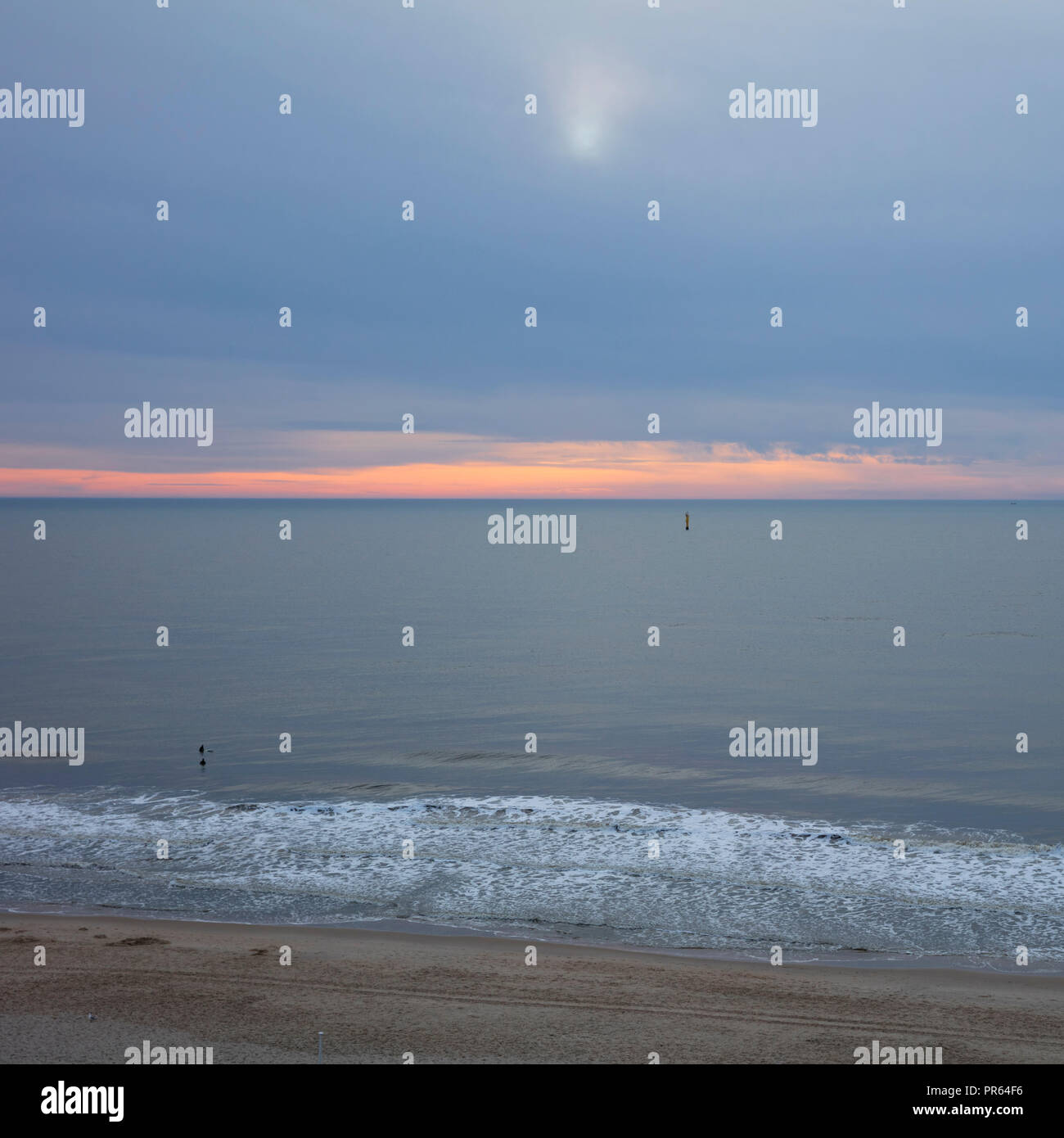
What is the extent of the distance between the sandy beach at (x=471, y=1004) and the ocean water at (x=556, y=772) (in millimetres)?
1599

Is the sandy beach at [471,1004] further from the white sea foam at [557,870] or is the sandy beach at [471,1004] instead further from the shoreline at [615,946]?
the white sea foam at [557,870]

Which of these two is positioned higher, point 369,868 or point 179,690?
point 179,690

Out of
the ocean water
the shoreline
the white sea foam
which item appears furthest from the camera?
the ocean water

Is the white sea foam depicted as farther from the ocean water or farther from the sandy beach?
the sandy beach

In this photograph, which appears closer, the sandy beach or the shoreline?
the sandy beach

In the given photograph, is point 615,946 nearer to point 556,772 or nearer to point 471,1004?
point 471,1004

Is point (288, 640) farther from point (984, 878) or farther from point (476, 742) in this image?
point (984, 878)

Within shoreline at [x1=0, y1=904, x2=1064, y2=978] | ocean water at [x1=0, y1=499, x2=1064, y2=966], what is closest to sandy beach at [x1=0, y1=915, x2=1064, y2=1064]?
shoreline at [x1=0, y1=904, x2=1064, y2=978]

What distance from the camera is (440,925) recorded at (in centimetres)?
1734

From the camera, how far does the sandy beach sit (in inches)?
464

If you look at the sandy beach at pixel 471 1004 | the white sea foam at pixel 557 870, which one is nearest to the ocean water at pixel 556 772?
the white sea foam at pixel 557 870

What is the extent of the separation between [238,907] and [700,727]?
20.3 meters

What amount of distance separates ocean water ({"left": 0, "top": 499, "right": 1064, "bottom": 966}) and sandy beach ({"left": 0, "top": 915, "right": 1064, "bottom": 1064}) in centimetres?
160
